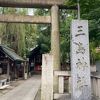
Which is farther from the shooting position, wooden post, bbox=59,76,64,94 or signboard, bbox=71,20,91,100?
wooden post, bbox=59,76,64,94

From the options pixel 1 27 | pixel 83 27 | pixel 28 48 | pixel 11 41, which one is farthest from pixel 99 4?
pixel 28 48

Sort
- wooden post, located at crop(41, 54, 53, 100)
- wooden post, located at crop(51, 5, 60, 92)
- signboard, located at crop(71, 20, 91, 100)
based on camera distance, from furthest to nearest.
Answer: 1. wooden post, located at crop(51, 5, 60, 92)
2. wooden post, located at crop(41, 54, 53, 100)
3. signboard, located at crop(71, 20, 91, 100)

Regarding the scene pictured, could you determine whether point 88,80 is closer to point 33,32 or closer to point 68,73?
point 68,73

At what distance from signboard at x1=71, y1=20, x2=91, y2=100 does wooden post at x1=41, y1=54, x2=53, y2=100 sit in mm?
966

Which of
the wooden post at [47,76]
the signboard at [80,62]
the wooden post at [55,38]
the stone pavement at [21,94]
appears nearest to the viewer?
the signboard at [80,62]

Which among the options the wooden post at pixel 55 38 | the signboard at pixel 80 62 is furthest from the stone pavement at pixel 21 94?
the signboard at pixel 80 62

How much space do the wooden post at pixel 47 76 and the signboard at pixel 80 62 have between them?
0.97 meters

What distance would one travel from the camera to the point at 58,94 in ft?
33.6

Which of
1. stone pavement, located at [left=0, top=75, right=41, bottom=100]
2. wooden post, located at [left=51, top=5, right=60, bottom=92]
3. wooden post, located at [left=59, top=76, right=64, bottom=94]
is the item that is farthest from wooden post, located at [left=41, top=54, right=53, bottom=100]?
stone pavement, located at [left=0, top=75, right=41, bottom=100]

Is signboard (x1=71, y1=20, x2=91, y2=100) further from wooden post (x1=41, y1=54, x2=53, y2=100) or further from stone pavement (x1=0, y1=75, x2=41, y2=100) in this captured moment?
stone pavement (x1=0, y1=75, x2=41, y2=100)

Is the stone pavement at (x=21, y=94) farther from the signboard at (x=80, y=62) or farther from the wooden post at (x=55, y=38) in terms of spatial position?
the signboard at (x=80, y=62)

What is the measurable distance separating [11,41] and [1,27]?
114 inches

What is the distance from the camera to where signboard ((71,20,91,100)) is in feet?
31.2

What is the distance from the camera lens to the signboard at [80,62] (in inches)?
374
